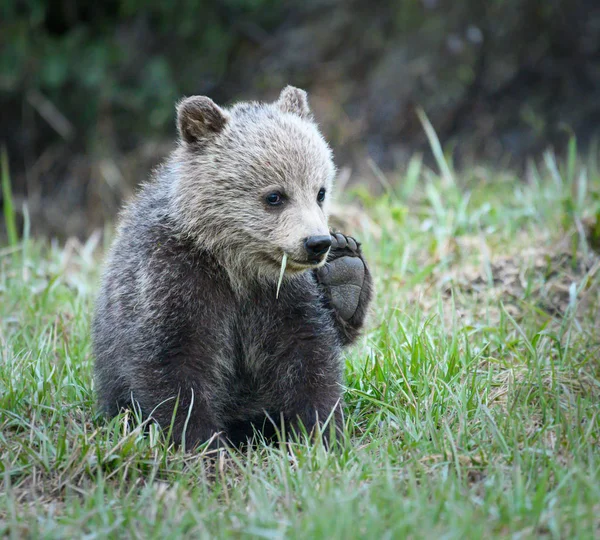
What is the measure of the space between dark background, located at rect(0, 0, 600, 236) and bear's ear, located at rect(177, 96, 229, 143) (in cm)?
472

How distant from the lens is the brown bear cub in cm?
389

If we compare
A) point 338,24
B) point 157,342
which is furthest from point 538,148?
point 157,342

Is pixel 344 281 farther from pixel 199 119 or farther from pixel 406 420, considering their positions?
pixel 199 119

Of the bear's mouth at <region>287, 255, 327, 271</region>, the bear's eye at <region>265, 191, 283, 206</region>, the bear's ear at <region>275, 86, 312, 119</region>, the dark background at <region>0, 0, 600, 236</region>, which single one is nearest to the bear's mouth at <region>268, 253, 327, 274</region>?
the bear's mouth at <region>287, 255, 327, 271</region>

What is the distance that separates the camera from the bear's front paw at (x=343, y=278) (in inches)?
172

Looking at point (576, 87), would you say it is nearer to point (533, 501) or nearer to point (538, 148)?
point (538, 148)

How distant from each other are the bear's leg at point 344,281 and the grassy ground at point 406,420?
0.88ft

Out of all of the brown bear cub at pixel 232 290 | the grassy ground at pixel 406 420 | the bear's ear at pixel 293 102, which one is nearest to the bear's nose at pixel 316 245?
the brown bear cub at pixel 232 290

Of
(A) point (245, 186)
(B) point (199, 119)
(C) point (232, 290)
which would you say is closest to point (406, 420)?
(C) point (232, 290)

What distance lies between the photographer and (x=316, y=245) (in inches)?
151

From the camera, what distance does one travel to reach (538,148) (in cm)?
923

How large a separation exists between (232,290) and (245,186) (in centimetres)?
54

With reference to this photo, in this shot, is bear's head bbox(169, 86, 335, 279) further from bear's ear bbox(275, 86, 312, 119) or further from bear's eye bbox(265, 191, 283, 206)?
bear's ear bbox(275, 86, 312, 119)

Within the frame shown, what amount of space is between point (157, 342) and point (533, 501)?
1.87m
